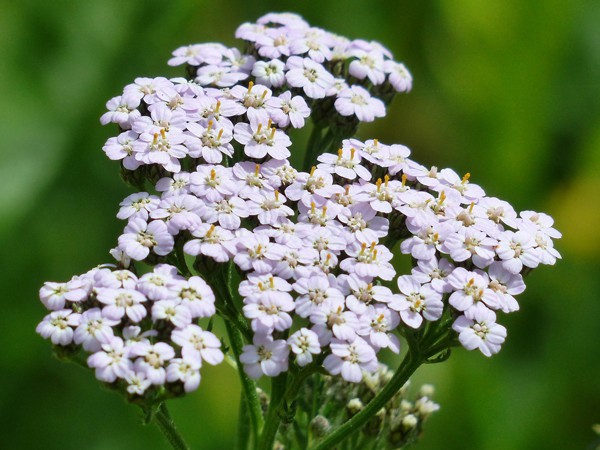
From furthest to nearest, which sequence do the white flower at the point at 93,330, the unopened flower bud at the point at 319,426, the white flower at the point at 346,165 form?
the unopened flower bud at the point at 319,426, the white flower at the point at 346,165, the white flower at the point at 93,330

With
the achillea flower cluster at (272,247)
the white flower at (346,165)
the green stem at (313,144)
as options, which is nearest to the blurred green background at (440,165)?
the green stem at (313,144)

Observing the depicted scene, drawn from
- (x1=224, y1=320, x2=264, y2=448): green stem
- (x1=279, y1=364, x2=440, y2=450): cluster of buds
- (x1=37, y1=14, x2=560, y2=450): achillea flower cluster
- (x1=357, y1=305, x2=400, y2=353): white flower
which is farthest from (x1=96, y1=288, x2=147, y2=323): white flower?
(x1=279, y1=364, x2=440, y2=450): cluster of buds

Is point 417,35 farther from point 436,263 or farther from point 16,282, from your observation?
point 436,263

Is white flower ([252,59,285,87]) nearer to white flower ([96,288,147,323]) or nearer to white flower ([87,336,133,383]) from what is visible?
white flower ([96,288,147,323])

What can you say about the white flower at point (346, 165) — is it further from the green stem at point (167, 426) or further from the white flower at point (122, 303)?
the green stem at point (167, 426)

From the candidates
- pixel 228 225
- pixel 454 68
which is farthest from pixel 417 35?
pixel 228 225
